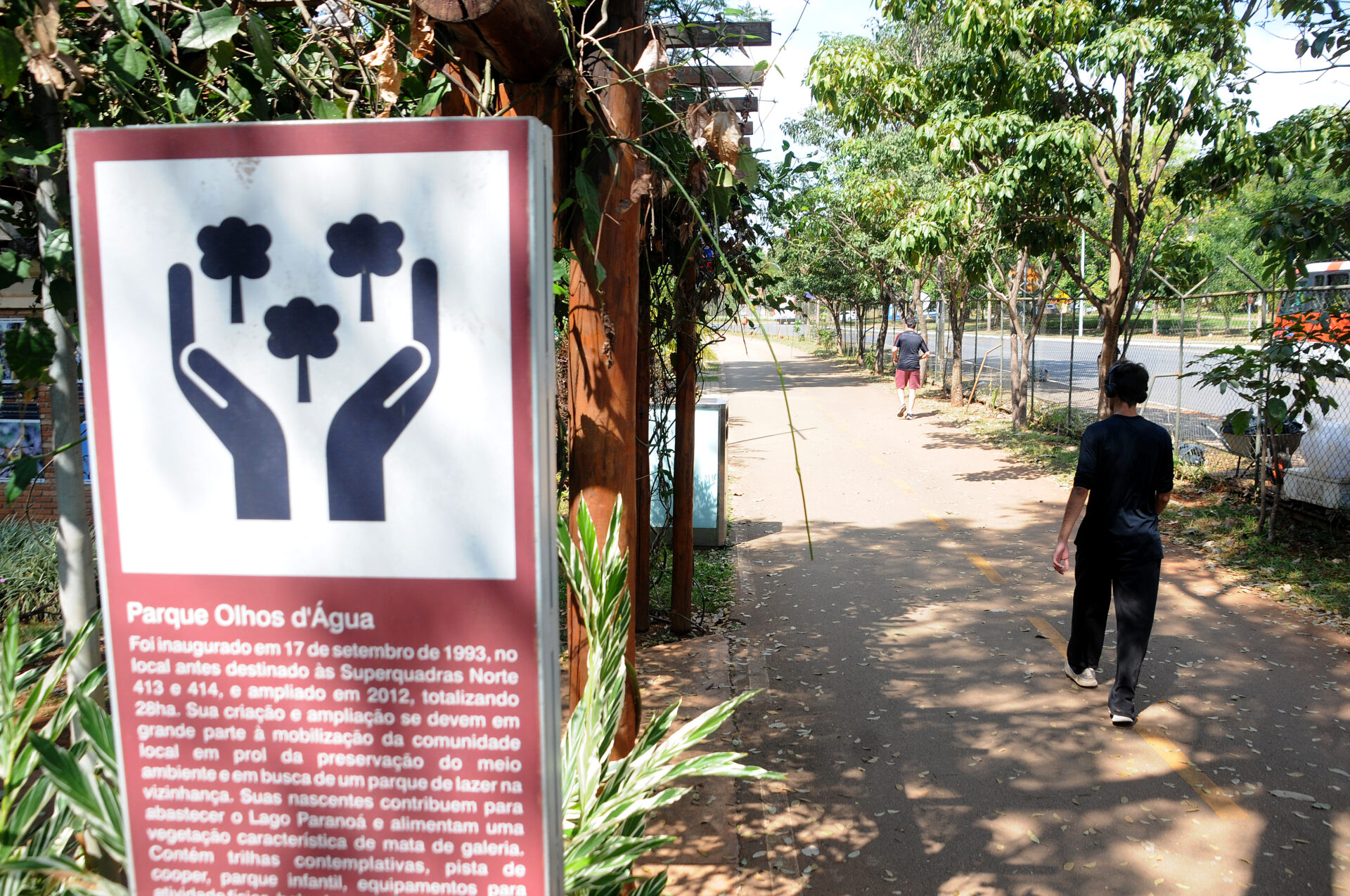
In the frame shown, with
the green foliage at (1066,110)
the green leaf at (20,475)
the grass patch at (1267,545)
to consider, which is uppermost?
the green foliage at (1066,110)

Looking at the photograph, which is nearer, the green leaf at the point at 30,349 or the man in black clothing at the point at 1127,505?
the green leaf at the point at 30,349

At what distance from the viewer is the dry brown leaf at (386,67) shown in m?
2.69

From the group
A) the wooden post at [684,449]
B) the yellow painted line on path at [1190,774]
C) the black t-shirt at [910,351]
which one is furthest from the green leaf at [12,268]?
the black t-shirt at [910,351]

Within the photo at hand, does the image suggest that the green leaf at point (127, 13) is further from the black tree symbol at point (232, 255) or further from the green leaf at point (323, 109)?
the black tree symbol at point (232, 255)

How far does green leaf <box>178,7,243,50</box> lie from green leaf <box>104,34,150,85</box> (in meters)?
0.12

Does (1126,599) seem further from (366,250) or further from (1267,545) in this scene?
(366,250)

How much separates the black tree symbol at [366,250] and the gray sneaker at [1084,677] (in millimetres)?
5130

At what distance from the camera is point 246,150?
5.51 feet

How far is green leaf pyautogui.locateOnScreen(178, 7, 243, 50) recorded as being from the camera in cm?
237

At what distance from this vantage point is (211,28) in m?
2.39

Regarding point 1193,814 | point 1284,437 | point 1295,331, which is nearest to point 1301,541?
point 1284,437

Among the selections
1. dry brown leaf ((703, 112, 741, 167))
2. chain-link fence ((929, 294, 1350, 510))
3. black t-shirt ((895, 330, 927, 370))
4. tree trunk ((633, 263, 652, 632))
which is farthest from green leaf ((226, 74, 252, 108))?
black t-shirt ((895, 330, 927, 370))

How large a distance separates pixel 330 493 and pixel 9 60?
1.16 m

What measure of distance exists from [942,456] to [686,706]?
1026 cm
